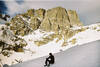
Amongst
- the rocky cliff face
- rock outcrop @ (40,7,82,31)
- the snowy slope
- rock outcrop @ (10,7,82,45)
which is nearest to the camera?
the snowy slope

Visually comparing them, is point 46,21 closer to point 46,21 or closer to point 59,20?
point 46,21

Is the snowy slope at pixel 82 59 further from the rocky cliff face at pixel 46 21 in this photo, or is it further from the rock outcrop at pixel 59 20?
the rock outcrop at pixel 59 20

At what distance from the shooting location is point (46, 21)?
164m

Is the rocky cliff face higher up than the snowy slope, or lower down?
lower down

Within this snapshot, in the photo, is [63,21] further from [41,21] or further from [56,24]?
[41,21]

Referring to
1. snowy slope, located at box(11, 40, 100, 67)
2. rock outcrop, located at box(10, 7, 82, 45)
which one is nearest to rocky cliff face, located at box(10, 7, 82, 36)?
rock outcrop, located at box(10, 7, 82, 45)

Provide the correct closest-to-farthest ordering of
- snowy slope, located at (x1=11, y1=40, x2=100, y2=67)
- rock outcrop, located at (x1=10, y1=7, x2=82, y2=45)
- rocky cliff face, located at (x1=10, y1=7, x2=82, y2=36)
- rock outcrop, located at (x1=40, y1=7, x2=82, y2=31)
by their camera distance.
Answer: snowy slope, located at (x1=11, y1=40, x2=100, y2=67), rock outcrop, located at (x1=10, y1=7, x2=82, y2=45), rocky cliff face, located at (x1=10, y1=7, x2=82, y2=36), rock outcrop, located at (x1=40, y1=7, x2=82, y2=31)

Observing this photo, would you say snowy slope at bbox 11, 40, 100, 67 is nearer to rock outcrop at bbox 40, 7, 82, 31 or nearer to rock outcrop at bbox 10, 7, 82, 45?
rock outcrop at bbox 10, 7, 82, 45

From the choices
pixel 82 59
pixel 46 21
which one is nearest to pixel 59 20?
pixel 46 21

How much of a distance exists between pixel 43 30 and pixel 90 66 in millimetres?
158347

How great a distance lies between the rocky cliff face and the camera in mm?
150125

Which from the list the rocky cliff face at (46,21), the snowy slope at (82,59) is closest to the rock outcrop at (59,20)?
the rocky cliff face at (46,21)

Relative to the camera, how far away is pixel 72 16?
182 m

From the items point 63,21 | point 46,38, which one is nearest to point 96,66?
point 46,38
